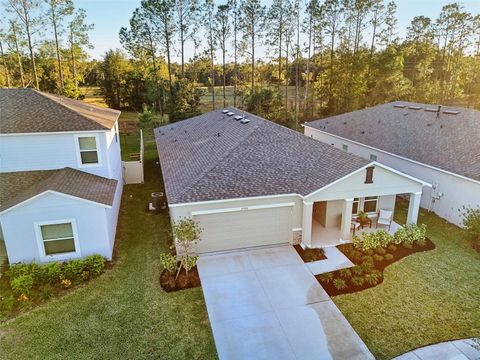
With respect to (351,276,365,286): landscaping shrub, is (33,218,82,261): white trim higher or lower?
higher

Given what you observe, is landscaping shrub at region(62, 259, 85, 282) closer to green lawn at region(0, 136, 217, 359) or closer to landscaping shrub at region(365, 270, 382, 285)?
green lawn at region(0, 136, 217, 359)

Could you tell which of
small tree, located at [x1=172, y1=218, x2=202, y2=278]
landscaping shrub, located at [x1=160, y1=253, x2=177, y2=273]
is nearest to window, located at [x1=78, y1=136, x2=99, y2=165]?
small tree, located at [x1=172, y1=218, x2=202, y2=278]

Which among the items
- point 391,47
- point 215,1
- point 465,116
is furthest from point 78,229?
point 391,47

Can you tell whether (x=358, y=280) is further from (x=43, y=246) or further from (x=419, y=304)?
(x=43, y=246)

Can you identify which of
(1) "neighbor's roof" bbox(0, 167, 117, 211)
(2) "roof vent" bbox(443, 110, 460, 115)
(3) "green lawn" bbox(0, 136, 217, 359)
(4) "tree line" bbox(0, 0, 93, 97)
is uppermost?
(4) "tree line" bbox(0, 0, 93, 97)

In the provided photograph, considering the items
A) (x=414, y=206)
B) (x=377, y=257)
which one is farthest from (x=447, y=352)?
(x=414, y=206)

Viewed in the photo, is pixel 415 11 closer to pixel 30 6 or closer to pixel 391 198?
pixel 391 198
